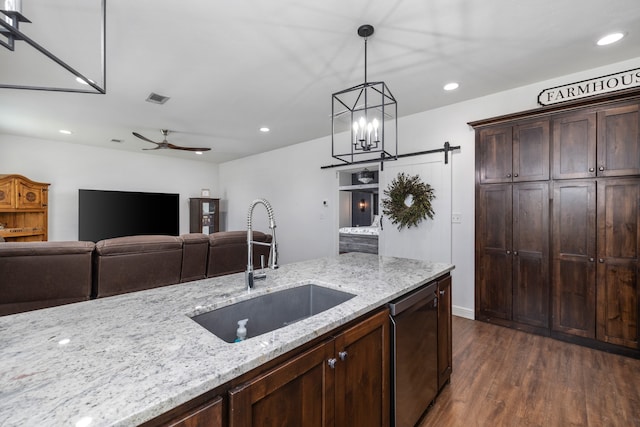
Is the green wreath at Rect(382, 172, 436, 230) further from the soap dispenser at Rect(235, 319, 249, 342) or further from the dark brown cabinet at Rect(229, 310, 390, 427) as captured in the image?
the soap dispenser at Rect(235, 319, 249, 342)

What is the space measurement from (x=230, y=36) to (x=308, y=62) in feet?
2.41

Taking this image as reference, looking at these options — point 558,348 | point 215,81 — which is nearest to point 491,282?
point 558,348

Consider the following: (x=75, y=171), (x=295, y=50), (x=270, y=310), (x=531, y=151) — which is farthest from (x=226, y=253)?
(x=75, y=171)

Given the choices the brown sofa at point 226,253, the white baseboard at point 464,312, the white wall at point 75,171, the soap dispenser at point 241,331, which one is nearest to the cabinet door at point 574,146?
the white baseboard at point 464,312

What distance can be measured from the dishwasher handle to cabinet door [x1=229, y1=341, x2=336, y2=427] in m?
0.49

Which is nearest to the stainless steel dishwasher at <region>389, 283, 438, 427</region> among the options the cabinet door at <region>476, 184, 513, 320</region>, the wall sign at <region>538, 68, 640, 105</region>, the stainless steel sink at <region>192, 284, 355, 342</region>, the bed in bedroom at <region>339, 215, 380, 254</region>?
the stainless steel sink at <region>192, 284, 355, 342</region>

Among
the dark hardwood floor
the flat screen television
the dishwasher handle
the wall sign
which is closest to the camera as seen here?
the dishwasher handle

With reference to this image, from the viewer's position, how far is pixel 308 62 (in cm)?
268

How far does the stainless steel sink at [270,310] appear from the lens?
4.27 feet

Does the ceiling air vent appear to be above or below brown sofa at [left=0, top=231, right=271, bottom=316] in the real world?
above

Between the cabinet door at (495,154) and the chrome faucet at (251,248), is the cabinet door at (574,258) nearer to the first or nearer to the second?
the cabinet door at (495,154)

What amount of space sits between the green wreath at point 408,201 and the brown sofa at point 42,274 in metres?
3.58

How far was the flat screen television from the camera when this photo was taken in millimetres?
5512

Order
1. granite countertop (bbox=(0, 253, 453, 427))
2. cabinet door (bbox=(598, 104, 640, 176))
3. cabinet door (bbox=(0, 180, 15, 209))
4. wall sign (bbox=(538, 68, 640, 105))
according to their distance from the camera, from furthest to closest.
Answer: cabinet door (bbox=(0, 180, 15, 209)) → wall sign (bbox=(538, 68, 640, 105)) → cabinet door (bbox=(598, 104, 640, 176)) → granite countertop (bbox=(0, 253, 453, 427))
